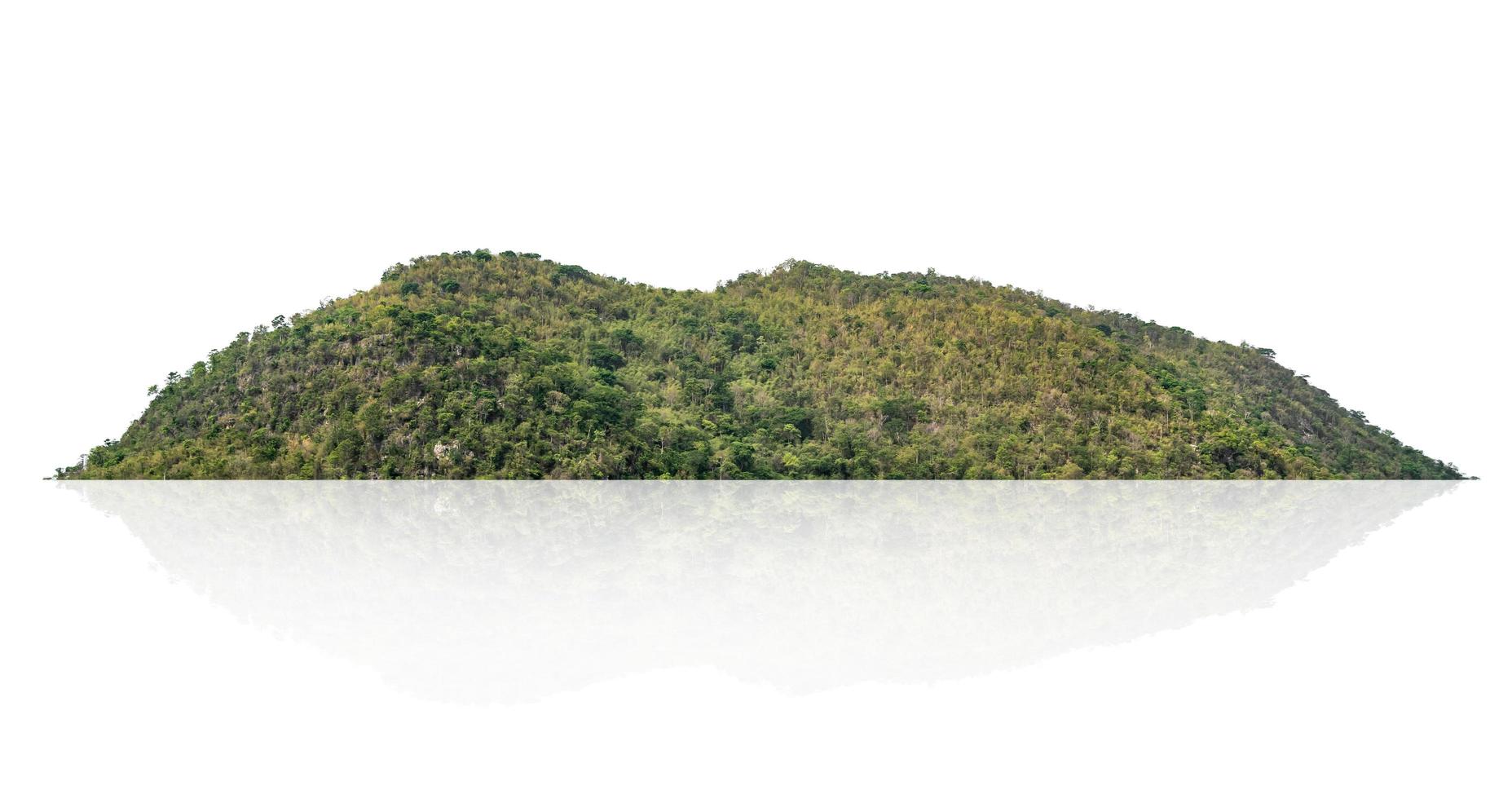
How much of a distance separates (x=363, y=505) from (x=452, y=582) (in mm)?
15919

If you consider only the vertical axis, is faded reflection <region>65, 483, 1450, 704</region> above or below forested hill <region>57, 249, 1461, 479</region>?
below

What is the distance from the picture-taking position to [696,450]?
179 feet

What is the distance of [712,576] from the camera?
19297mm

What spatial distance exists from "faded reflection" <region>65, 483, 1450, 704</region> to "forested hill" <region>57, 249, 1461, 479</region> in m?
13.2

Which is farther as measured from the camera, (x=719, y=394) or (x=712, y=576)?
(x=719, y=394)

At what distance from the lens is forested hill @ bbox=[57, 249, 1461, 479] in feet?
164

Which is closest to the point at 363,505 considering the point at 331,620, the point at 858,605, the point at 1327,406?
the point at 331,620

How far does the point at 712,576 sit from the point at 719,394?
44133mm

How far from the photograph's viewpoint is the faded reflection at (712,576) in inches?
535

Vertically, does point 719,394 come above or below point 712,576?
above

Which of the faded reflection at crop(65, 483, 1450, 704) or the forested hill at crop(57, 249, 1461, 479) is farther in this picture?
the forested hill at crop(57, 249, 1461, 479)

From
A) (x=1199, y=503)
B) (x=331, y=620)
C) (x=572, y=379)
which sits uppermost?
(x=572, y=379)

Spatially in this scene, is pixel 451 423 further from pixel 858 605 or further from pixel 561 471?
pixel 858 605

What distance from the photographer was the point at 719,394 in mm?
63250
